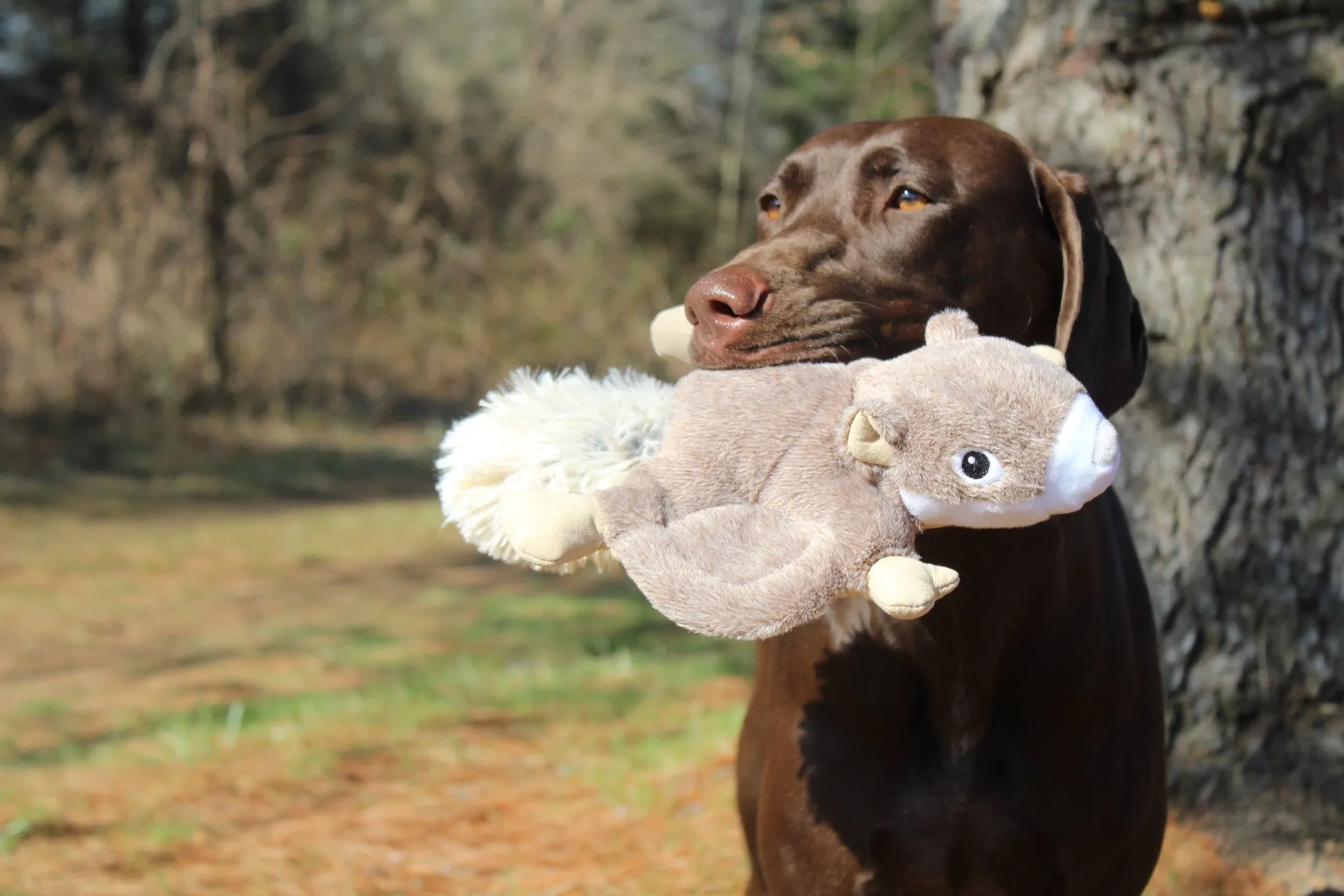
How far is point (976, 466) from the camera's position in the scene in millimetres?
1706

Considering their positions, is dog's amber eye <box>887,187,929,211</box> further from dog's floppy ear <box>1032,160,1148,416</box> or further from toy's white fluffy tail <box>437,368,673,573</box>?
toy's white fluffy tail <box>437,368,673,573</box>

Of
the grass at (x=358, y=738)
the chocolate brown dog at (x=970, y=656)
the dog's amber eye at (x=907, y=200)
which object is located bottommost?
the grass at (x=358, y=738)

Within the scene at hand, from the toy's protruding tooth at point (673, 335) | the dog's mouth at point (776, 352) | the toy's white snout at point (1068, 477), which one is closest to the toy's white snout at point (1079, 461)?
the toy's white snout at point (1068, 477)

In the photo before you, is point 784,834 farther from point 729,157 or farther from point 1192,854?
point 729,157

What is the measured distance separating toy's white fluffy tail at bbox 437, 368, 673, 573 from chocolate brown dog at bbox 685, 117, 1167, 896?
32 centimetres

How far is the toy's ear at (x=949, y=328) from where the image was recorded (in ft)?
6.22

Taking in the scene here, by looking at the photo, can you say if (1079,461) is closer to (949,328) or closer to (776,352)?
(949,328)

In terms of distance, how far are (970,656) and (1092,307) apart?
600 mm

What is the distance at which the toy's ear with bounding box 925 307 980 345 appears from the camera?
1.90 meters

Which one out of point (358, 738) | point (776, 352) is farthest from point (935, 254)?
point (358, 738)

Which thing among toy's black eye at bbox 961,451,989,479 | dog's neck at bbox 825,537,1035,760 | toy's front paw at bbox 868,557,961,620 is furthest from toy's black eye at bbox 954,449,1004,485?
dog's neck at bbox 825,537,1035,760

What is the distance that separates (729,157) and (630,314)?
379cm

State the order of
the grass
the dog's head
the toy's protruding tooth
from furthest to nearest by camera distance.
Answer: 1. the grass
2. the toy's protruding tooth
3. the dog's head

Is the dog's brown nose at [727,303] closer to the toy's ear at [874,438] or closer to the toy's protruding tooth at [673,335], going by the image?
the toy's protruding tooth at [673,335]
